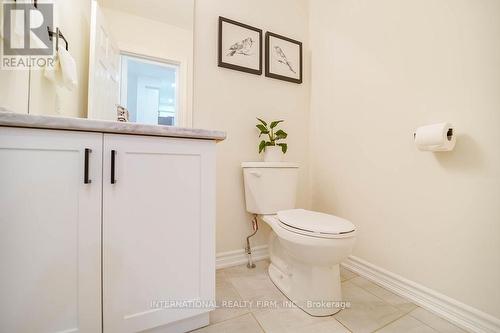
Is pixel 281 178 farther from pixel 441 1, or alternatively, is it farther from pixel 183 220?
pixel 441 1

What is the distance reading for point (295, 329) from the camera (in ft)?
3.05

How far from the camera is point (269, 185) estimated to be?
1.40 m

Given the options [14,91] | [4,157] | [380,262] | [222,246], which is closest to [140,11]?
[14,91]

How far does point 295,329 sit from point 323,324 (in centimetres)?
14

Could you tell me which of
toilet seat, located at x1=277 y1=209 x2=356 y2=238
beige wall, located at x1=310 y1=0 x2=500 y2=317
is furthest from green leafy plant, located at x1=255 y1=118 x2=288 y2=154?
toilet seat, located at x1=277 y1=209 x2=356 y2=238

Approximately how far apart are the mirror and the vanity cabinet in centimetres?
42

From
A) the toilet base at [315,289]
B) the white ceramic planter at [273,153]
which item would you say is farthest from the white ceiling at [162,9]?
the toilet base at [315,289]

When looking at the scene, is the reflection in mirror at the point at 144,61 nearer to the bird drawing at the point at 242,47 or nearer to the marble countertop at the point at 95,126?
the bird drawing at the point at 242,47

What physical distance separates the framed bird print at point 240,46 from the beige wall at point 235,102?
47 mm

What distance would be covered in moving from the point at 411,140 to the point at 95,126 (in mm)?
1455

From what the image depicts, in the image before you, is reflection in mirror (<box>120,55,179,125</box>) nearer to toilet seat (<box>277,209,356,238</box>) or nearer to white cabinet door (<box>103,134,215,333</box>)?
white cabinet door (<box>103,134,215,333</box>)

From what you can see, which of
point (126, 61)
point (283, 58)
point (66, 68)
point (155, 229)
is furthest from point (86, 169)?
point (283, 58)

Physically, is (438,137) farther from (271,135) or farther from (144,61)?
(144,61)

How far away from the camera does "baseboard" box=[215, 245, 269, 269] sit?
149 cm
